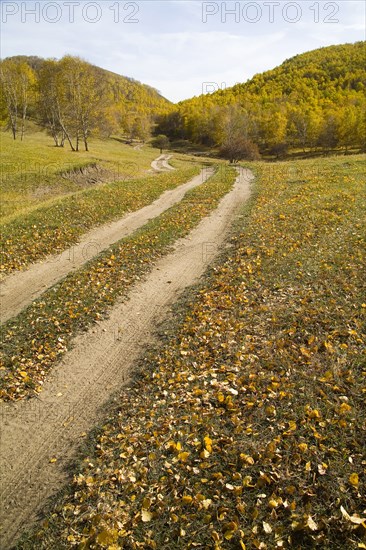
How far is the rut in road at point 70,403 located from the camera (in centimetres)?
624

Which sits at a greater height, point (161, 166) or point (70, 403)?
point (161, 166)

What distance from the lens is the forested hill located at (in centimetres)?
8563

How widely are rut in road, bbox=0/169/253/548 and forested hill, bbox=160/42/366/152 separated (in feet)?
236

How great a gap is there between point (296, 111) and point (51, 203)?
300ft

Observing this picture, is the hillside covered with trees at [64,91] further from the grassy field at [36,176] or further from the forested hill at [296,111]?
the forested hill at [296,111]

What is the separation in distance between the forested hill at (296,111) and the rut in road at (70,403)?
236 feet

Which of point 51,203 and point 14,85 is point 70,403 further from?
point 14,85

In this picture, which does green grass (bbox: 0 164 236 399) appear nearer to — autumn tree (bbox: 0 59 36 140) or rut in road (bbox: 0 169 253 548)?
rut in road (bbox: 0 169 253 548)

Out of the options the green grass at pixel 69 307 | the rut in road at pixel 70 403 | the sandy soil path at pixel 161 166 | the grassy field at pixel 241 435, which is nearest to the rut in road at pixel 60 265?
the green grass at pixel 69 307

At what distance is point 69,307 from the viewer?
11891 millimetres

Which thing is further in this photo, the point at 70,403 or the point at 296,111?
the point at 296,111

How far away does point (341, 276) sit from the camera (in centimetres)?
1211

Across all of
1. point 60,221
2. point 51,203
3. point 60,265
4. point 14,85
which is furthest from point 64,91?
point 60,265

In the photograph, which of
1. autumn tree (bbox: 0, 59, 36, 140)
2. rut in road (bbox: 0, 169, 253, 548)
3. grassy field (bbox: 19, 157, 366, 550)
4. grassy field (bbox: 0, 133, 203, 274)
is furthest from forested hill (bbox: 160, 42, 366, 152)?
grassy field (bbox: 19, 157, 366, 550)
